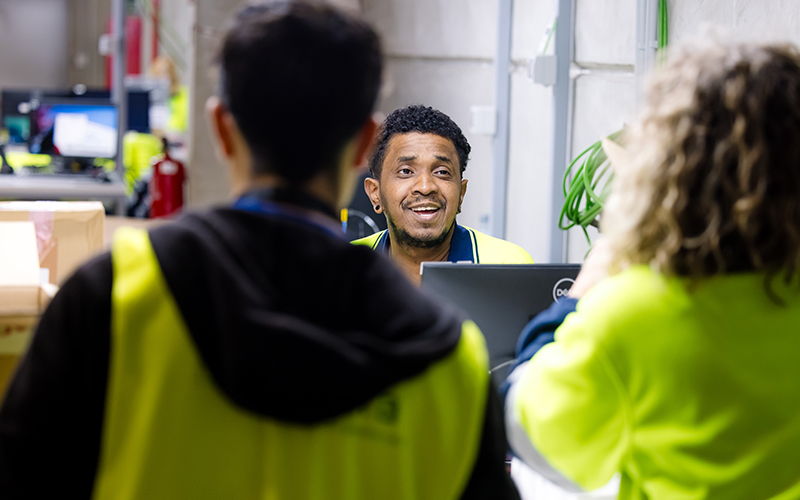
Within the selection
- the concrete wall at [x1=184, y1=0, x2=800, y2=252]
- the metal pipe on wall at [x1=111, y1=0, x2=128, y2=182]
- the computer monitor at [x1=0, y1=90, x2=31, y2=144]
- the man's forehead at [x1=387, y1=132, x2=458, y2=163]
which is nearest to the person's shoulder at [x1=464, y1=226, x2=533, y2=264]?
the man's forehead at [x1=387, y1=132, x2=458, y2=163]

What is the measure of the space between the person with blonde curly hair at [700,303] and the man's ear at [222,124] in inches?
16.3

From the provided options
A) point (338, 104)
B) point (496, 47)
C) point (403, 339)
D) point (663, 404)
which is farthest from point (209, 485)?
point (496, 47)

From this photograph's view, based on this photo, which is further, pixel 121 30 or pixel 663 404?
pixel 121 30

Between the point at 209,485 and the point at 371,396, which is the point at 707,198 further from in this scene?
the point at 209,485

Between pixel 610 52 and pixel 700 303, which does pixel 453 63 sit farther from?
pixel 700 303

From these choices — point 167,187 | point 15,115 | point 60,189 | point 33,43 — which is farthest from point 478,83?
point 33,43

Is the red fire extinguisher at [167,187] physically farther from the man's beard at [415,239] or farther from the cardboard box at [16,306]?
the cardboard box at [16,306]

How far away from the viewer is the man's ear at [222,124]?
2.37ft

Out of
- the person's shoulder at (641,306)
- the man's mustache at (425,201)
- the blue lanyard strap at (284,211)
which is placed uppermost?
the blue lanyard strap at (284,211)

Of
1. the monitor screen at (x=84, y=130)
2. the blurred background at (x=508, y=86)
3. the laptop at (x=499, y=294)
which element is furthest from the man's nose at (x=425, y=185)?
the monitor screen at (x=84, y=130)

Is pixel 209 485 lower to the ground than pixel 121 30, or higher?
lower

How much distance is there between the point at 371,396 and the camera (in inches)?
26.7

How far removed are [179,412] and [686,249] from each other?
0.53 meters

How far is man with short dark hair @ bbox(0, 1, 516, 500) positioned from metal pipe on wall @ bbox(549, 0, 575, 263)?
→ 213 cm
